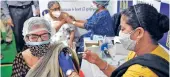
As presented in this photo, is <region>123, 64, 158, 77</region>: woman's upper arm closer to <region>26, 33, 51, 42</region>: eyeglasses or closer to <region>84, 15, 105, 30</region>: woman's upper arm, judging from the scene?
<region>26, 33, 51, 42</region>: eyeglasses

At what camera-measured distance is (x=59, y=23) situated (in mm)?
3715

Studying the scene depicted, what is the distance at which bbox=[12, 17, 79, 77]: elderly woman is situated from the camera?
5.77ft

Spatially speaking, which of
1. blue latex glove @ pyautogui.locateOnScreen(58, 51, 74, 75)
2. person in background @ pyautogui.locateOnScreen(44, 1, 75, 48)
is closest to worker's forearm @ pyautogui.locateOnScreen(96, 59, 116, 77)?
blue latex glove @ pyautogui.locateOnScreen(58, 51, 74, 75)

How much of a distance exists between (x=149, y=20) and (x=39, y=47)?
90cm

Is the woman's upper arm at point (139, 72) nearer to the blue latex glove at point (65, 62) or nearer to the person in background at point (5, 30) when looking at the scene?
the blue latex glove at point (65, 62)

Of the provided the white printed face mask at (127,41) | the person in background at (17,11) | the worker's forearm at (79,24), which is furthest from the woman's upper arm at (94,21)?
the white printed face mask at (127,41)

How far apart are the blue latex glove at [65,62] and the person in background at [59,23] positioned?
1737 millimetres

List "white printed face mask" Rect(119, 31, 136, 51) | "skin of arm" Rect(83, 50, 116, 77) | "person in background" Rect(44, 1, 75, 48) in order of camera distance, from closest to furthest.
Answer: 1. "white printed face mask" Rect(119, 31, 136, 51)
2. "skin of arm" Rect(83, 50, 116, 77)
3. "person in background" Rect(44, 1, 75, 48)

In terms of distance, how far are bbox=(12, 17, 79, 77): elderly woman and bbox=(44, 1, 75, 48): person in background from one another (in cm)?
162

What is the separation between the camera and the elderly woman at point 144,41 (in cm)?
119

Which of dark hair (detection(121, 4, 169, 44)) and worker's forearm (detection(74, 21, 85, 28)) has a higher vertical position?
dark hair (detection(121, 4, 169, 44))

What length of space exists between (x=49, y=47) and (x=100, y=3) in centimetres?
153

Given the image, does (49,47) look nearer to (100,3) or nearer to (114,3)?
(100,3)

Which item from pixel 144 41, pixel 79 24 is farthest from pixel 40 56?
A: pixel 79 24
